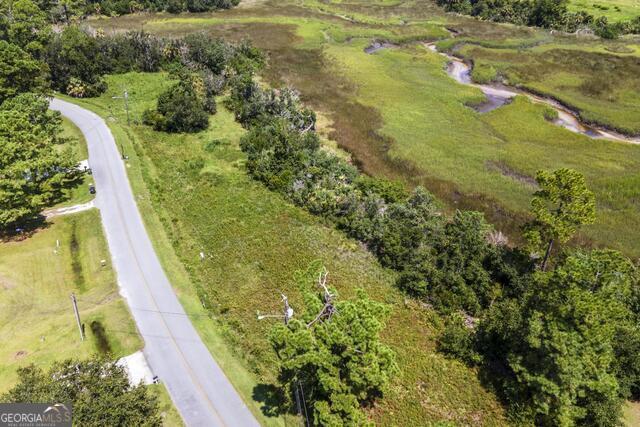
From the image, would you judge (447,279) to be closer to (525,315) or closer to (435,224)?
(435,224)

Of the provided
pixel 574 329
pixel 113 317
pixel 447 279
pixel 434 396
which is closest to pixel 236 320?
pixel 113 317

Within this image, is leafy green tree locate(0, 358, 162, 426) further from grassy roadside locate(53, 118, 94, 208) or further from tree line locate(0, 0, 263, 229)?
grassy roadside locate(53, 118, 94, 208)

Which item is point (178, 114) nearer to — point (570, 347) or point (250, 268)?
point (250, 268)

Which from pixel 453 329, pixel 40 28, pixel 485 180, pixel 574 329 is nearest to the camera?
pixel 574 329

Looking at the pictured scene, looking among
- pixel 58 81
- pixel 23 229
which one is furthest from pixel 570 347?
pixel 58 81

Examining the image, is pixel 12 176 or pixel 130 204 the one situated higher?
pixel 12 176

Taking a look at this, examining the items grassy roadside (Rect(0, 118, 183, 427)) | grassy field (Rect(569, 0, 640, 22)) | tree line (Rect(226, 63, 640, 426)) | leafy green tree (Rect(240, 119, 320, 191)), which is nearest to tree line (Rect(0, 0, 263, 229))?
grassy roadside (Rect(0, 118, 183, 427))
